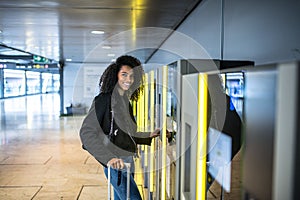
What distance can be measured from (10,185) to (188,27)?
135 inches

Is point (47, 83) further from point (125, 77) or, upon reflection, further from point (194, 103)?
point (194, 103)

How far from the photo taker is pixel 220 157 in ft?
4.28

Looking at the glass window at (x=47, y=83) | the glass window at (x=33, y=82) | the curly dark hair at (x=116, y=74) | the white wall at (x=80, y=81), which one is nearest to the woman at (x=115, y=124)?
the curly dark hair at (x=116, y=74)

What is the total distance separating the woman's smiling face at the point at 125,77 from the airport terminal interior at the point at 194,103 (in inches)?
9.8

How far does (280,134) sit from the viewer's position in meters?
0.63

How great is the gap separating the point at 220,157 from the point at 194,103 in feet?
0.76

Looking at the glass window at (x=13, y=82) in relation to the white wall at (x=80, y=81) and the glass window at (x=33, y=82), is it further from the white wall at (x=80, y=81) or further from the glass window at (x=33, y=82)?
the white wall at (x=80, y=81)

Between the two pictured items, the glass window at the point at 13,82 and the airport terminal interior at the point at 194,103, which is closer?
the airport terminal interior at the point at 194,103

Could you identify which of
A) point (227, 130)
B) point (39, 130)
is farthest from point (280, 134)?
point (39, 130)

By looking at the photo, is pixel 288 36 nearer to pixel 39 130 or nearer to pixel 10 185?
pixel 10 185

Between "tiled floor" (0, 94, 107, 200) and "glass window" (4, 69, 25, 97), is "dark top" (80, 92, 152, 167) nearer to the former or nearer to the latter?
"tiled floor" (0, 94, 107, 200)

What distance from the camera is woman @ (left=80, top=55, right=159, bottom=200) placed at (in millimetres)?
2459

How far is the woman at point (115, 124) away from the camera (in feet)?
8.07

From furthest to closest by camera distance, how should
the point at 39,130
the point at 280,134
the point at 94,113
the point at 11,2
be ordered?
1. the point at 39,130
2. the point at 11,2
3. the point at 94,113
4. the point at 280,134
